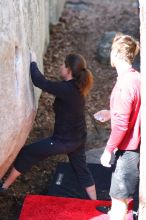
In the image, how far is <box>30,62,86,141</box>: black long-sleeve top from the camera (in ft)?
16.8

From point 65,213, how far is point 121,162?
886mm

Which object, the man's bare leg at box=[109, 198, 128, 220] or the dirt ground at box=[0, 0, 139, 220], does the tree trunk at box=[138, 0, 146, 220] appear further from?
the dirt ground at box=[0, 0, 139, 220]

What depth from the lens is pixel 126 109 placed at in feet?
14.1

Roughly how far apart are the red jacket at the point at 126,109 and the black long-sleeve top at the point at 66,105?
81 cm

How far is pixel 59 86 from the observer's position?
5102 mm

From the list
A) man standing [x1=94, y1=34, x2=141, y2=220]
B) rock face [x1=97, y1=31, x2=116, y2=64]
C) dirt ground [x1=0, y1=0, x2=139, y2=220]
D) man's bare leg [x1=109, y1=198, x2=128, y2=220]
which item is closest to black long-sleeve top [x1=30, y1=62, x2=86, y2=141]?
man standing [x1=94, y1=34, x2=141, y2=220]

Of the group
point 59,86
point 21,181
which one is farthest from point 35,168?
point 59,86

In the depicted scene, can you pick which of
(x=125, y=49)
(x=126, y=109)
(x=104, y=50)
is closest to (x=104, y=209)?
(x=126, y=109)

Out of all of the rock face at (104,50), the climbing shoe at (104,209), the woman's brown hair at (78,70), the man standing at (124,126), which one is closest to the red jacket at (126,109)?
the man standing at (124,126)

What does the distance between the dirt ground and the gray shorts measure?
1.71 metres

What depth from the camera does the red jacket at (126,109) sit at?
432 centimetres

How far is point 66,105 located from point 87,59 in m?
4.57

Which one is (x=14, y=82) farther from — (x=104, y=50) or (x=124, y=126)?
(x=104, y=50)

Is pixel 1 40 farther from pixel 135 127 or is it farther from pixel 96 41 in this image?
pixel 96 41
